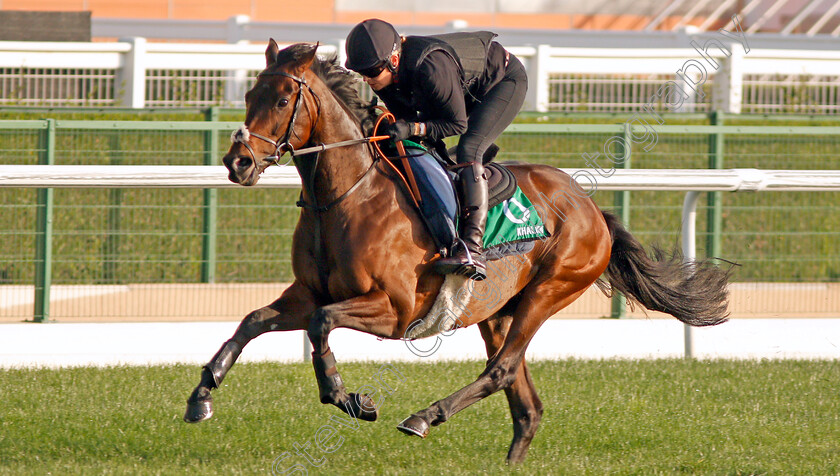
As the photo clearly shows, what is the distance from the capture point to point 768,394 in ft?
19.9

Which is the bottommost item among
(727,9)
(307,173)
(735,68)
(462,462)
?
(462,462)

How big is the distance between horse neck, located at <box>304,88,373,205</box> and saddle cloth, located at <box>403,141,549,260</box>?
294 millimetres

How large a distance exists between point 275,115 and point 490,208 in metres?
1.20

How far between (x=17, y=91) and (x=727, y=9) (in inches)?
574

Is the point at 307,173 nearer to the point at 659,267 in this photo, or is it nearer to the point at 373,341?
the point at 659,267

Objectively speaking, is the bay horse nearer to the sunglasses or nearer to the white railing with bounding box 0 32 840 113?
the sunglasses

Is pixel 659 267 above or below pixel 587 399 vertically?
above

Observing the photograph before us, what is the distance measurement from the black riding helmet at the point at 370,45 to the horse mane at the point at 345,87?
6.0 inches

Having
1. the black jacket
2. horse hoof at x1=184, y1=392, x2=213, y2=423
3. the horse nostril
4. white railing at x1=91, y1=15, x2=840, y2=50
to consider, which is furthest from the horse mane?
white railing at x1=91, y1=15, x2=840, y2=50

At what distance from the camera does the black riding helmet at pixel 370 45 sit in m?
4.24

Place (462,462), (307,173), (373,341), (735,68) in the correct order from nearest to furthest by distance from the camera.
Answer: (307,173), (462,462), (373,341), (735,68)

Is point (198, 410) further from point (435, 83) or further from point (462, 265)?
point (435, 83)

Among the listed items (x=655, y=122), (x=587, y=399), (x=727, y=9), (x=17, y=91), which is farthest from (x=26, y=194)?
(x=727, y=9)

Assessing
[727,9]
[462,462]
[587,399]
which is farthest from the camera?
[727,9]
